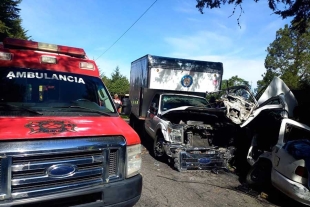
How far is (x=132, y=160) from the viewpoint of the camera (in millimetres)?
3199

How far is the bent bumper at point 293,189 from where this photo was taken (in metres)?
4.21

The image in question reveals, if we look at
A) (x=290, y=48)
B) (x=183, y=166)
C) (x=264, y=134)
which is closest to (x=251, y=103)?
(x=264, y=134)

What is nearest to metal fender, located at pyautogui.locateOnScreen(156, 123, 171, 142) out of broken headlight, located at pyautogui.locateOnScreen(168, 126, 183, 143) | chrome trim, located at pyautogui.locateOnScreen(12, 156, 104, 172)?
broken headlight, located at pyautogui.locateOnScreen(168, 126, 183, 143)

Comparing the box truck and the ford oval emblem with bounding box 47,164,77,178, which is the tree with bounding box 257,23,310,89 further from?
the ford oval emblem with bounding box 47,164,77,178

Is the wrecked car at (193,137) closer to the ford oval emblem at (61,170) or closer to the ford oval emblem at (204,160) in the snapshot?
the ford oval emblem at (204,160)

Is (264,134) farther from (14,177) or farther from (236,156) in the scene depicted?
(14,177)

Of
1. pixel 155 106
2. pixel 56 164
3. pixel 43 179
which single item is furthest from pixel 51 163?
pixel 155 106

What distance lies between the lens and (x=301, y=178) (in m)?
4.34

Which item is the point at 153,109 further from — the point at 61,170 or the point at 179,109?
the point at 61,170

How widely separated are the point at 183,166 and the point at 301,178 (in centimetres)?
273

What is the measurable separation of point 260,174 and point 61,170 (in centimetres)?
446

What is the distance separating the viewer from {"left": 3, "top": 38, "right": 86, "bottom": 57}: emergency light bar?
13.2 feet

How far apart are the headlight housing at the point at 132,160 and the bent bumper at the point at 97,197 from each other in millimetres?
71

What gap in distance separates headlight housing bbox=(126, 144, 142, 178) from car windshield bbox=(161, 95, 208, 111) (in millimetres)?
5287
